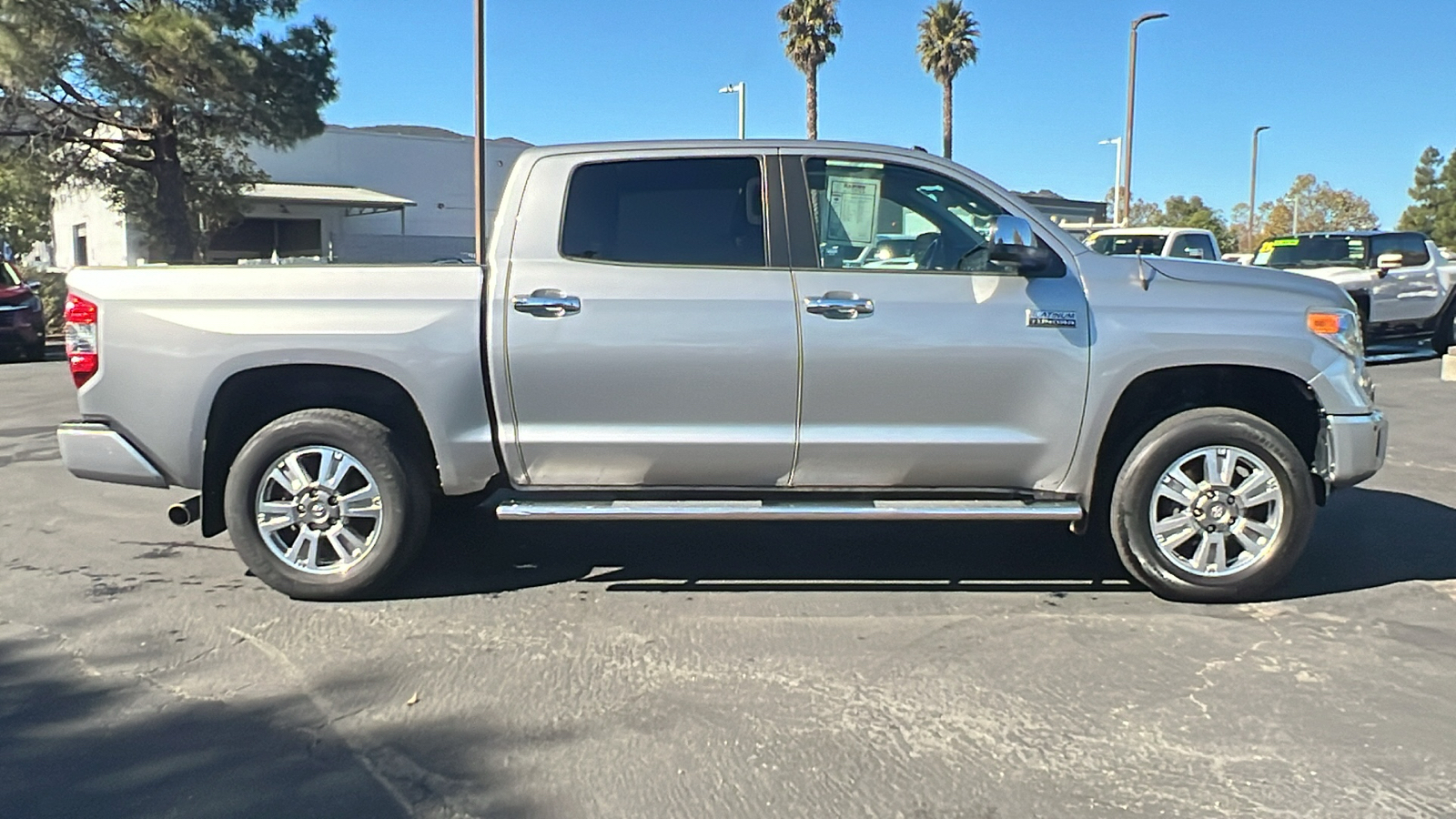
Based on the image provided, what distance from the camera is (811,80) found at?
31.1 meters

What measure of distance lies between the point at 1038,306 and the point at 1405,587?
216 centimetres

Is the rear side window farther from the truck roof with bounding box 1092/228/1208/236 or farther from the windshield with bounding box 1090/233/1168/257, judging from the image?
the truck roof with bounding box 1092/228/1208/236

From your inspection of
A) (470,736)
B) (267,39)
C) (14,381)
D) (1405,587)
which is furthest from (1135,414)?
(267,39)

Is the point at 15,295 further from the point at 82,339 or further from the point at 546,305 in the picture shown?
the point at 546,305

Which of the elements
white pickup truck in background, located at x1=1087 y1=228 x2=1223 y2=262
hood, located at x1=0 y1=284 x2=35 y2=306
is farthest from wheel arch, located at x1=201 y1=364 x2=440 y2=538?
hood, located at x1=0 y1=284 x2=35 y2=306

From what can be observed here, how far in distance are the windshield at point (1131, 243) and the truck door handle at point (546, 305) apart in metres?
12.3

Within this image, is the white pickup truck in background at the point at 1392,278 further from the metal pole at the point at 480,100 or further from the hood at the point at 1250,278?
the metal pole at the point at 480,100

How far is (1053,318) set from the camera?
4535mm

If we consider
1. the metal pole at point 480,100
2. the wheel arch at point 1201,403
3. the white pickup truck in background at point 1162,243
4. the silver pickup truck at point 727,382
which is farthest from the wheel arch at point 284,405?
the metal pole at point 480,100

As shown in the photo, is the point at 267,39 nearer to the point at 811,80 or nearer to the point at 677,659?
the point at 811,80

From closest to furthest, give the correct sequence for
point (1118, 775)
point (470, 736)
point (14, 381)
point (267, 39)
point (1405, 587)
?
1. point (1118, 775)
2. point (470, 736)
3. point (1405, 587)
4. point (14, 381)
5. point (267, 39)

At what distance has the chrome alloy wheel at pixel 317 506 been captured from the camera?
461 centimetres

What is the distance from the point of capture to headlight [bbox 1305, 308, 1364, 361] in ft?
15.0

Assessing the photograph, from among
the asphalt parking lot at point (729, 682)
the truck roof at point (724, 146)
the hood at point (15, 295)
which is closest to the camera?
the asphalt parking lot at point (729, 682)
